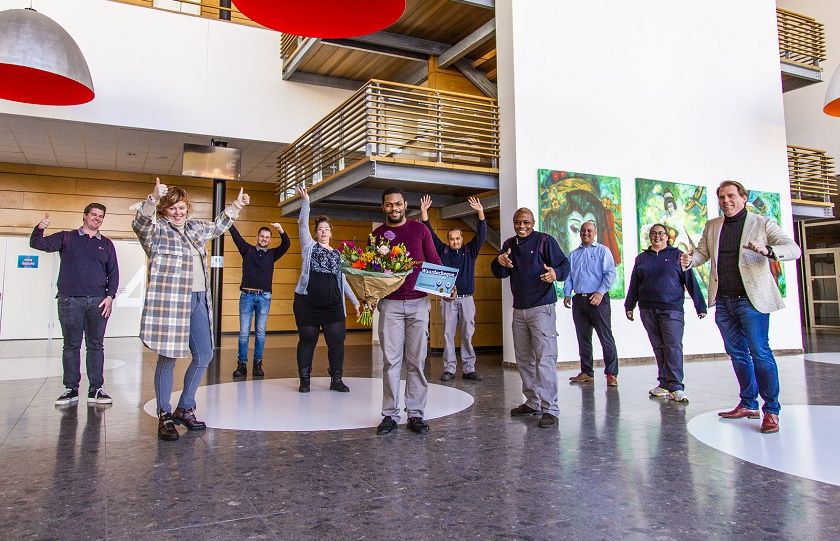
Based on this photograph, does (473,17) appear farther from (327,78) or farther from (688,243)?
(688,243)

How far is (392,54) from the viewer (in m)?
9.91

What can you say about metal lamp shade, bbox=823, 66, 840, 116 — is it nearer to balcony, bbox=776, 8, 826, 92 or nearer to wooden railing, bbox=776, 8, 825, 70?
balcony, bbox=776, 8, 826, 92

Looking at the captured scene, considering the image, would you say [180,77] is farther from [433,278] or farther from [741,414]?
[741,414]

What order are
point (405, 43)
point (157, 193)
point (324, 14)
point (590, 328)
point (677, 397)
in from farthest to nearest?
point (405, 43) → point (590, 328) → point (677, 397) → point (157, 193) → point (324, 14)

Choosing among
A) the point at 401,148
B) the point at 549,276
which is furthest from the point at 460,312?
the point at 549,276

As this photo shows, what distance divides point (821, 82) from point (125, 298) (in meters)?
16.9

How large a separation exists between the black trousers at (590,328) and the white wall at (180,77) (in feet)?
23.8

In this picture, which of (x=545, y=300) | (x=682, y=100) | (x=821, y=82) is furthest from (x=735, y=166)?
(x=545, y=300)

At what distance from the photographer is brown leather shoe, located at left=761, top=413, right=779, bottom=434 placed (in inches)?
147

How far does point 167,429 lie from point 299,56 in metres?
8.30

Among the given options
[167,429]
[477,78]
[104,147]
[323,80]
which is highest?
[323,80]

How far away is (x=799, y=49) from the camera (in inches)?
466

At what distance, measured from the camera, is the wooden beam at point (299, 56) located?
31.3 feet

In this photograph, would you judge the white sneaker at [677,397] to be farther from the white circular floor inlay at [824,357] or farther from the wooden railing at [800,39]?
the wooden railing at [800,39]
